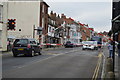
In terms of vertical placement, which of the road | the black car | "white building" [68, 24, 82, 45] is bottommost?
the road

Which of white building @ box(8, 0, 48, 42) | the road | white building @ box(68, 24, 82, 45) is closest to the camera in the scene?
the road

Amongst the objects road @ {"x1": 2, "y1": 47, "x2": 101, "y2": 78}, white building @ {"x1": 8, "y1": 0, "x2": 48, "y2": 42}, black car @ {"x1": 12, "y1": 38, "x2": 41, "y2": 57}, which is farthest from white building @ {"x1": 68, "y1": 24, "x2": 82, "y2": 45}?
road @ {"x1": 2, "y1": 47, "x2": 101, "y2": 78}

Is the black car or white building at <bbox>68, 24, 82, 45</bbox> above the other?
white building at <bbox>68, 24, 82, 45</bbox>

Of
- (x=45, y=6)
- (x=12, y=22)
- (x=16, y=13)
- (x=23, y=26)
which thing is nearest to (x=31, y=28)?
(x=23, y=26)

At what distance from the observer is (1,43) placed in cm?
2678

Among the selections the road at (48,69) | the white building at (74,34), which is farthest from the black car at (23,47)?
the white building at (74,34)

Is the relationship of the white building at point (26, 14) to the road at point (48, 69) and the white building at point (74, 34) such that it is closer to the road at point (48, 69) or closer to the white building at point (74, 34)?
the road at point (48, 69)

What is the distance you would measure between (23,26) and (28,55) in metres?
22.1

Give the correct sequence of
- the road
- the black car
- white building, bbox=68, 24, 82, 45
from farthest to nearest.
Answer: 1. white building, bbox=68, 24, 82, 45
2. the black car
3. the road

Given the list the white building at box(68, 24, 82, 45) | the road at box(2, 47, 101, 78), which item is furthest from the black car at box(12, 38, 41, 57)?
the white building at box(68, 24, 82, 45)

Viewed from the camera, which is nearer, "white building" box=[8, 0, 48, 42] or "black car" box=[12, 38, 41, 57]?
"black car" box=[12, 38, 41, 57]

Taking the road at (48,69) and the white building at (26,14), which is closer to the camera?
the road at (48,69)

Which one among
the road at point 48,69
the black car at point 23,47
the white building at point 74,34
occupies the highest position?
the white building at point 74,34

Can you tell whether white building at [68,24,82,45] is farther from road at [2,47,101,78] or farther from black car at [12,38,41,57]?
road at [2,47,101,78]
